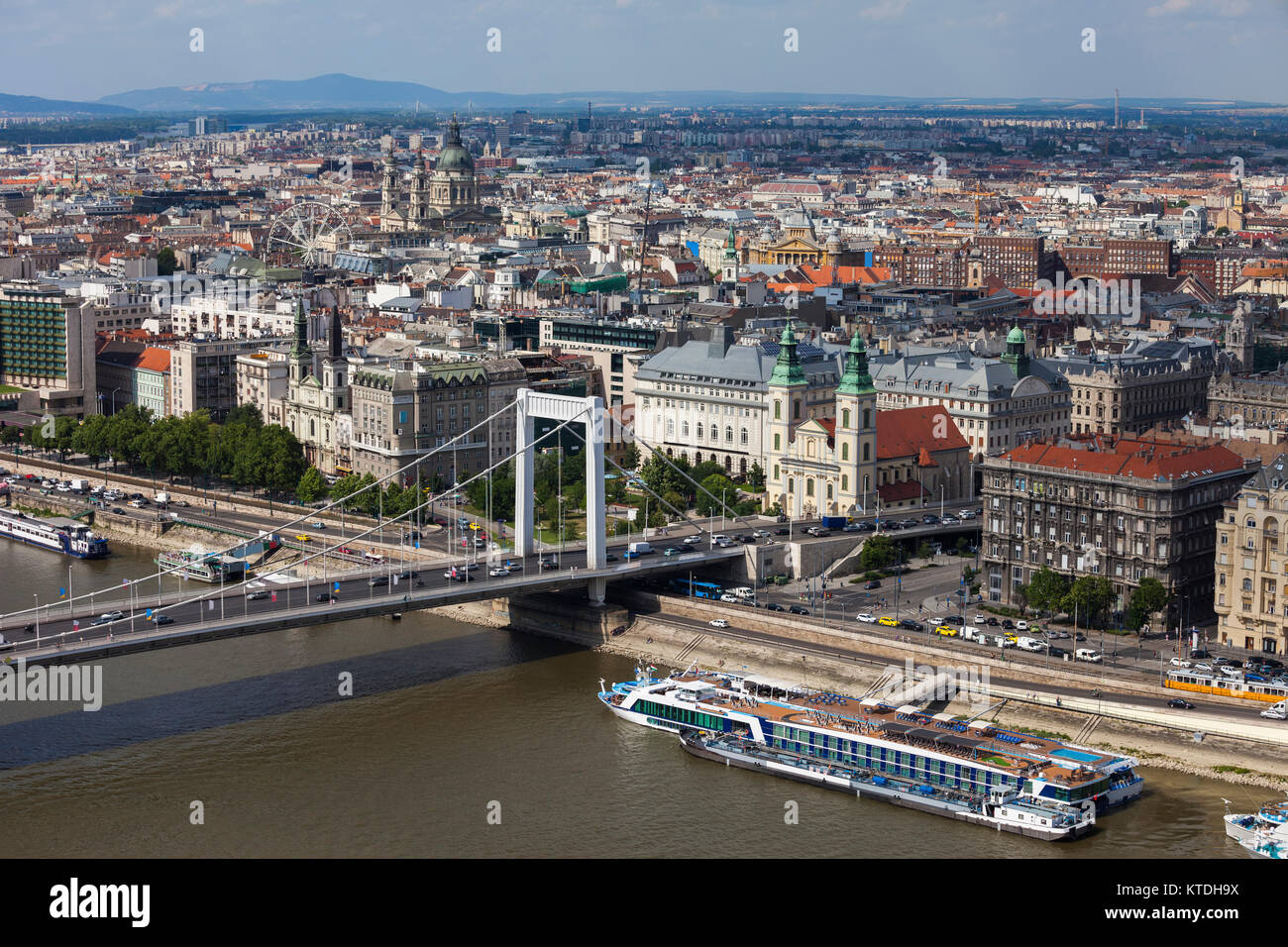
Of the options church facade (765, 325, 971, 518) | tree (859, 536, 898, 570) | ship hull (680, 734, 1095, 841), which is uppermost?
church facade (765, 325, 971, 518)

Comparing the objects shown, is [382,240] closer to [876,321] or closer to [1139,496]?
[876,321]

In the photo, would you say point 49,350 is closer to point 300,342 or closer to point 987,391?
point 300,342

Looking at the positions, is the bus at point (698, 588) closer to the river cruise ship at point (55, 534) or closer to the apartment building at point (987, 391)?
the apartment building at point (987, 391)

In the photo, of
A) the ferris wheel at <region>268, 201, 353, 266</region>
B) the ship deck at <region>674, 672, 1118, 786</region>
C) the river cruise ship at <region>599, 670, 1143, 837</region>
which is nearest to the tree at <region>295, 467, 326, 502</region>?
the river cruise ship at <region>599, 670, 1143, 837</region>

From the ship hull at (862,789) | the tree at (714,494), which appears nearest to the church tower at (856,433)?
the tree at (714,494)

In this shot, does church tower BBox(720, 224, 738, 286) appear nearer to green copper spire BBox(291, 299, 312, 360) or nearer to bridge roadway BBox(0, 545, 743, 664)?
green copper spire BBox(291, 299, 312, 360)
